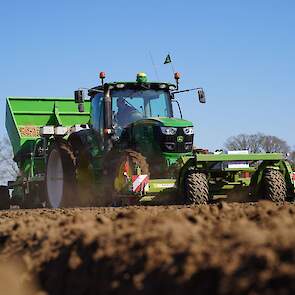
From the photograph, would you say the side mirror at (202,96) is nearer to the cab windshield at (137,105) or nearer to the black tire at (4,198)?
the cab windshield at (137,105)

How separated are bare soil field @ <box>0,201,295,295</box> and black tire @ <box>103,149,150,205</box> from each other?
5803mm

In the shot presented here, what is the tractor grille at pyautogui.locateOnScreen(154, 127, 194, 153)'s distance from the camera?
11.1 meters

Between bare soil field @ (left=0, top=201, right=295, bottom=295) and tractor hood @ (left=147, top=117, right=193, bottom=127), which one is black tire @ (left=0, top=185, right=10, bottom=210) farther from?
bare soil field @ (left=0, top=201, right=295, bottom=295)

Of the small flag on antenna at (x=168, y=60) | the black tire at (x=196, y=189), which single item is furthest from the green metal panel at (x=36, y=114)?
the black tire at (x=196, y=189)

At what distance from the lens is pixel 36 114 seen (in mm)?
15430

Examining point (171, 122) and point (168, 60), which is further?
point (168, 60)

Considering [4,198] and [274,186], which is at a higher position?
[274,186]

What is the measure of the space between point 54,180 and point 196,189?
422 centimetres

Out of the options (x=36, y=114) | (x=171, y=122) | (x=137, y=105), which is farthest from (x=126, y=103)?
(x=36, y=114)

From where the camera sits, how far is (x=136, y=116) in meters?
11.5

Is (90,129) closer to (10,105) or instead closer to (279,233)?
(10,105)

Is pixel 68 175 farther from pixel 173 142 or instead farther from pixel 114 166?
pixel 173 142

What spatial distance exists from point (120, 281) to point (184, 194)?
7.01 m

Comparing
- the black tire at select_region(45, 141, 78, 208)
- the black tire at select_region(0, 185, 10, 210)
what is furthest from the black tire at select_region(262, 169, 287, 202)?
the black tire at select_region(0, 185, 10, 210)
